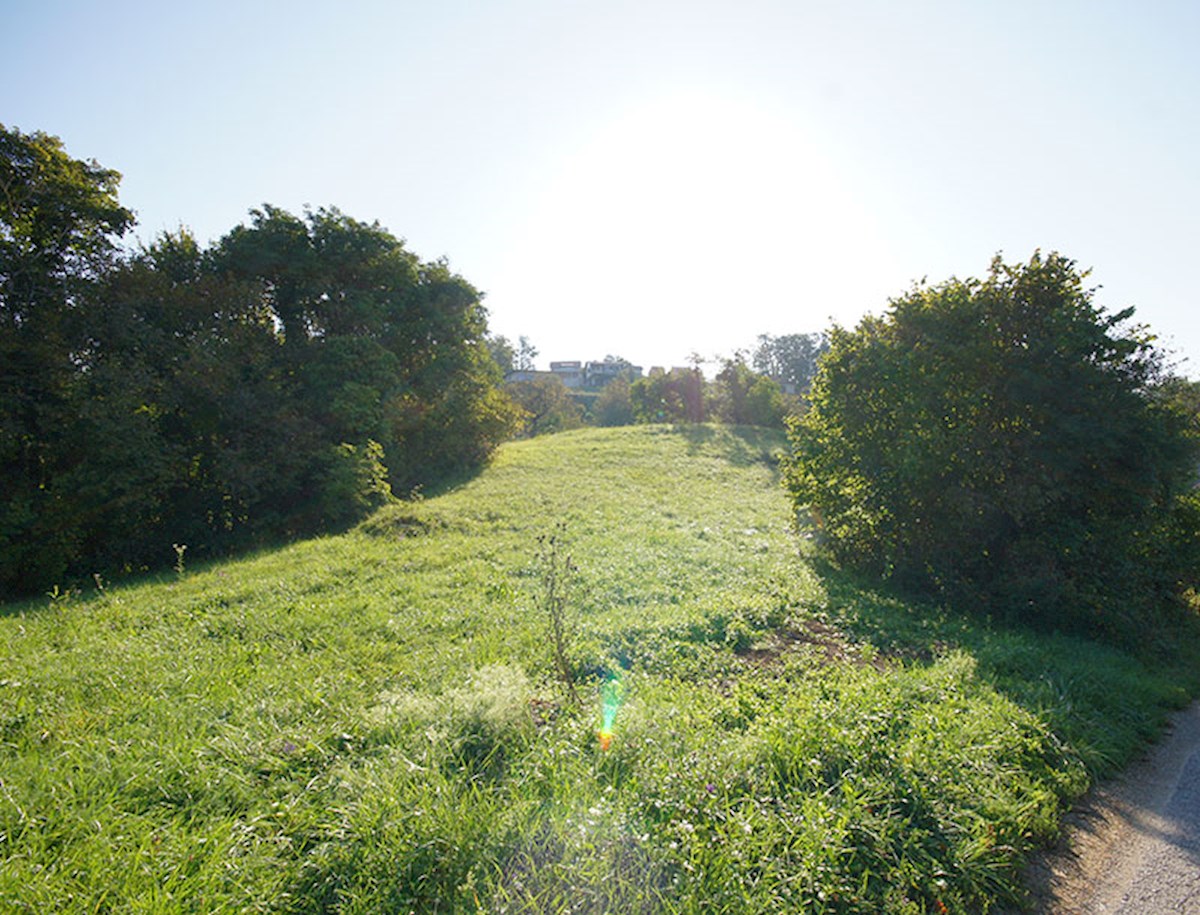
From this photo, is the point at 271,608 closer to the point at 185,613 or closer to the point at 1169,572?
the point at 185,613

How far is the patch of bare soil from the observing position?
2.92 m

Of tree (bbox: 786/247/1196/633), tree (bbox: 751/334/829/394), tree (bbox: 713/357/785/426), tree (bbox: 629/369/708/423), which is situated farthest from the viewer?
tree (bbox: 751/334/829/394)

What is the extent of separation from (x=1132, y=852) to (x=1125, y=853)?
56 millimetres

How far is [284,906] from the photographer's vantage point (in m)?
2.40

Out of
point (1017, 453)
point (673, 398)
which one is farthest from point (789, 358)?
point (1017, 453)

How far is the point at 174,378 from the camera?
11336 mm

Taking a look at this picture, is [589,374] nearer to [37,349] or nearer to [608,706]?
[37,349]

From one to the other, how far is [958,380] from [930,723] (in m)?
6.33

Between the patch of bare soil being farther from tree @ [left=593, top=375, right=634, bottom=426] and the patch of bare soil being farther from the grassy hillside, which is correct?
tree @ [left=593, top=375, right=634, bottom=426]

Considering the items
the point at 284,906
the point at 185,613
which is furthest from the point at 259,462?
the point at 284,906

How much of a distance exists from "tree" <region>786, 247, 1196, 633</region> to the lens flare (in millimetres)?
6170

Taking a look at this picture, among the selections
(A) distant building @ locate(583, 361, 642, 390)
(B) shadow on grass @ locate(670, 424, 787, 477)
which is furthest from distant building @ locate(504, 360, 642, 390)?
(B) shadow on grass @ locate(670, 424, 787, 477)

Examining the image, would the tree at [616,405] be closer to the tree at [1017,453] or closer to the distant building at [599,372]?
the distant building at [599,372]

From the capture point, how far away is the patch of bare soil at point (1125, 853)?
2.92 metres
